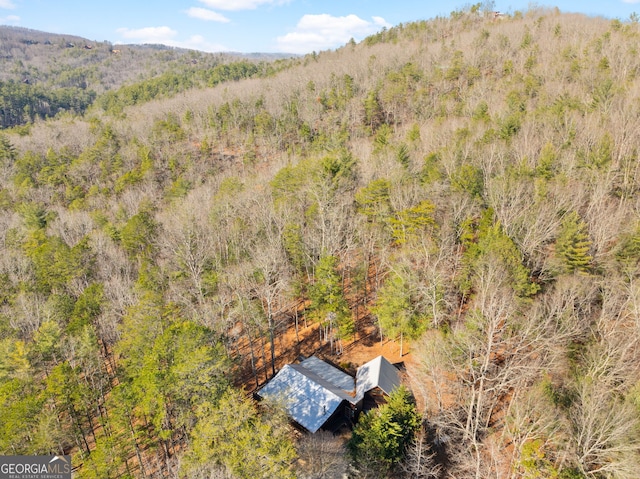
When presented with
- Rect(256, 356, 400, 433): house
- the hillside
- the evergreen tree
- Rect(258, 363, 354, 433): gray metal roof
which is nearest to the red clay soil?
Rect(256, 356, 400, 433): house

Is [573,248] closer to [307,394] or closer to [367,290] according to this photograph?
[367,290]

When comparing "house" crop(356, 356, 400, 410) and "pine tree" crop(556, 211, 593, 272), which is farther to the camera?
"pine tree" crop(556, 211, 593, 272)

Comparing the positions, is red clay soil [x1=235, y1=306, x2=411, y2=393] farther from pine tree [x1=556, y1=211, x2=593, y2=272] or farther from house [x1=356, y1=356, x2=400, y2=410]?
pine tree [x1=556, y1=211, x2=593, y2=272]

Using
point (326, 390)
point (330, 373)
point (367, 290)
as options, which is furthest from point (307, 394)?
point (367, 290)

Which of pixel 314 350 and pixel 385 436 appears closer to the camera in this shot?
pixel 385 436

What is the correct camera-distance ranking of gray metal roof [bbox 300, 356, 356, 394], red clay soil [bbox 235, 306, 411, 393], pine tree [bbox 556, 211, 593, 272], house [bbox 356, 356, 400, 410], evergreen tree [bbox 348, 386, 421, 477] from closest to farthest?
1. evergreen tree [bbox 348, 386, 421, 477]
2. house [bbox 356, 356, 400, 410]
3. pine tree [bbox 556, 211, 593, 272]
4. gray metal roof [bbox 300, 356, 356, 394]
5. red clay soil [bbox 235, 306, 411, 393]

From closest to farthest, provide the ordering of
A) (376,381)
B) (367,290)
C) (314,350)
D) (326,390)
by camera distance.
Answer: (326,390), (376,381), (314,350), (367,290)

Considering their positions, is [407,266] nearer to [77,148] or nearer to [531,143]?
[531,143]

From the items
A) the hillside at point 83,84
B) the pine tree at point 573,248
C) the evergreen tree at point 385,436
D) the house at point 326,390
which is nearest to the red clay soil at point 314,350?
the house at point 326,390
